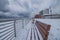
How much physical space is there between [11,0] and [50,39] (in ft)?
3.44

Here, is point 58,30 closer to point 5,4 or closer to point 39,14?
point 39,14

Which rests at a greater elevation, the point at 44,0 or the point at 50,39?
the point at 44,0

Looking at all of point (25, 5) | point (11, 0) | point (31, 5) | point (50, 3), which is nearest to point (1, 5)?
point (11, 0)

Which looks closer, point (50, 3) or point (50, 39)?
point (50, 39)

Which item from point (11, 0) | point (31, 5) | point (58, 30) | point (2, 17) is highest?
point (11, 0)

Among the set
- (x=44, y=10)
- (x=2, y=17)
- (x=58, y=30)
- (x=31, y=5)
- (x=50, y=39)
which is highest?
(x=31, y=5)

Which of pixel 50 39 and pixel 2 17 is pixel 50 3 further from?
pixel 2 17

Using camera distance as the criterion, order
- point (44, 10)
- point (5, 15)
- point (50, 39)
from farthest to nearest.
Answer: point (44, 10), point (5, 15), point (50, 39)

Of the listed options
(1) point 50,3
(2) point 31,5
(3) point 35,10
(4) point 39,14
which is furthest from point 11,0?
(1) point 50,3

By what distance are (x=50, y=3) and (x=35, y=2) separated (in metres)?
0.31

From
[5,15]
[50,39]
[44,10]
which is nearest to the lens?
[50,39]

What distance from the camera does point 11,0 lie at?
1.69 metres

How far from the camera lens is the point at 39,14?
1662 millimetres

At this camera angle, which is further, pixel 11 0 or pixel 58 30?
pixel 11 0
